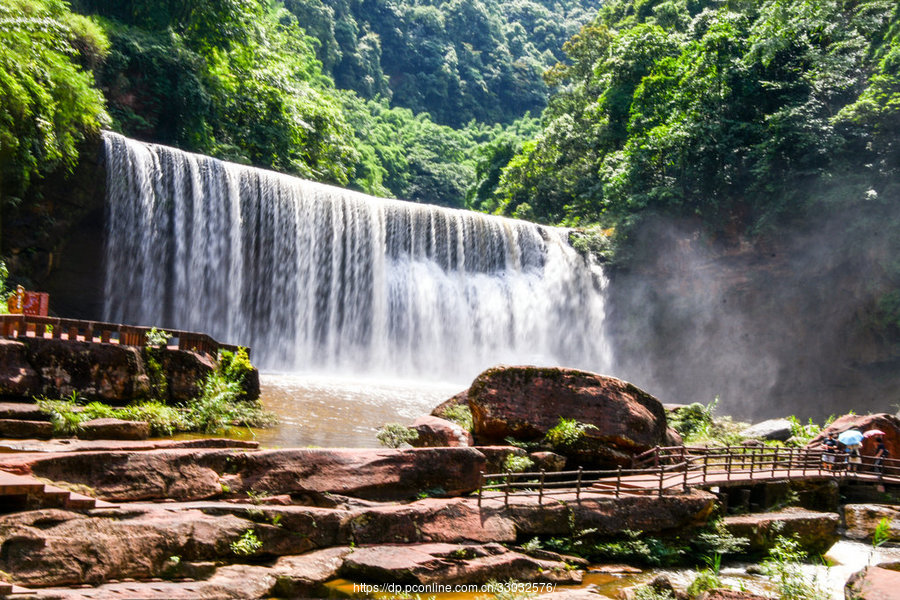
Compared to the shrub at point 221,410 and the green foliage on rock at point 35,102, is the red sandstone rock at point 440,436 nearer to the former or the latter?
the shrub at point 221,410

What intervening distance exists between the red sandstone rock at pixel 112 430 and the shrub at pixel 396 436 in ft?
13.1

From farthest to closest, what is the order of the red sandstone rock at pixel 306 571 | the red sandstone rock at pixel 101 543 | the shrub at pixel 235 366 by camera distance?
the shrub at pixel 235 366 < the red sandstone rock at pixel 306 571 < the red sandstone rock at pixel 101 543

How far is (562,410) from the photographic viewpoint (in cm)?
1388

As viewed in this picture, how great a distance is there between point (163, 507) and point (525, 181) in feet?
130

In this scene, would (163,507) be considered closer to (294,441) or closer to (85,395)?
(294,441)

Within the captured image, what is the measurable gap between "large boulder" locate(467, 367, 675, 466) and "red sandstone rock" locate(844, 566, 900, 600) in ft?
15.5

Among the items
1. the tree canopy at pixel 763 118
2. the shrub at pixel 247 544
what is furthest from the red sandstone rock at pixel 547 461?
the tree canopy at pixel 763 118

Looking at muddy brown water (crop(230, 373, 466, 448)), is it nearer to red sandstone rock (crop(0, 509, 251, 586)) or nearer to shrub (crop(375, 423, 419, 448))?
shrub (crop(375, 423, 419, 448))

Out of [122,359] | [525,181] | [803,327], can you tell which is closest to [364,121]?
[525,181]

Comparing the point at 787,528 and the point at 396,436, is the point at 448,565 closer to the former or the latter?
the point at 396,436

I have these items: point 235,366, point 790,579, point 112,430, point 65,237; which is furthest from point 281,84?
point 790,579

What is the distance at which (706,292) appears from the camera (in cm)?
3200

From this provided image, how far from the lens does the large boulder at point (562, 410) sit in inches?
538

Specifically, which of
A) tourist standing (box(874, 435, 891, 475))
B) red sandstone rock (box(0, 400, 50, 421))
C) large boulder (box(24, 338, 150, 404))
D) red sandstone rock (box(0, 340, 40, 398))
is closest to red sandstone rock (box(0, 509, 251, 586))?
red sandstone rock (box(0, 400, 50, 421))
